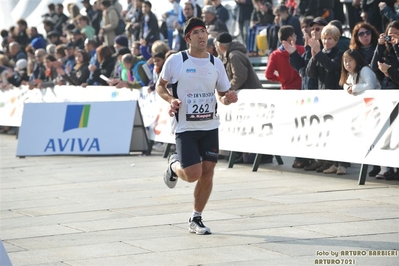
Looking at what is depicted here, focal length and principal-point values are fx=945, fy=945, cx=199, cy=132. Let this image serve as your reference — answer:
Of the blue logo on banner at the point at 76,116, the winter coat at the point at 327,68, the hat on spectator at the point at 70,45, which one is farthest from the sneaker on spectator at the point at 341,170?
the hat on spectator at the point at 70,45

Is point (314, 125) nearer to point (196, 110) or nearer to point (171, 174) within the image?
point (171, 174)

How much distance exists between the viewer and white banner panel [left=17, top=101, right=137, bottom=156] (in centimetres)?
1725

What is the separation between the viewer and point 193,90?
9.17 meters

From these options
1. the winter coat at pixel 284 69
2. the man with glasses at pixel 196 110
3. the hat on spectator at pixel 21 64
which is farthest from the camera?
the hat on spectator at pixel 21 64

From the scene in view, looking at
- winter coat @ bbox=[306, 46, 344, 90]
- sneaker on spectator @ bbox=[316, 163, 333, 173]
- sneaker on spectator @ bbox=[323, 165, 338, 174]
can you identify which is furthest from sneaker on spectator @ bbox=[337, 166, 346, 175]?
winter coat @ bbox=[306, 46, 344, 90]

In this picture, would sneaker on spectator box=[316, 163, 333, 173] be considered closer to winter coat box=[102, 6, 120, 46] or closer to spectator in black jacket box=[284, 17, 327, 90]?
spectator in black jacket box=[284, 17, 327, 90]

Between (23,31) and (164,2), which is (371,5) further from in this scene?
(23,31)

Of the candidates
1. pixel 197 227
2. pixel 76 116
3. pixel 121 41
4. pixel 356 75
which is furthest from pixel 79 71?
pixel 197 227

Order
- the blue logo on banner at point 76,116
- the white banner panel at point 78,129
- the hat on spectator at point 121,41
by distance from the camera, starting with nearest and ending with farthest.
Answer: the white banner panel at point 78,129
the blue logo on banner at point 76,116
the hat on spectator at point 121,41

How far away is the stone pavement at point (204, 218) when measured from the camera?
312 inches

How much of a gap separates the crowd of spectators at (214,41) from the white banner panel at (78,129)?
2.60 ft

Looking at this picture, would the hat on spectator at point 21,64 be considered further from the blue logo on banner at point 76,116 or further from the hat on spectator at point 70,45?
the blue logo on banner at point 76,116

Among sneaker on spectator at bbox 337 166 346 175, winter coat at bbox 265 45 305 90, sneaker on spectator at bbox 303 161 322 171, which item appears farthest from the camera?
winter coat at bbox 265 45 305 90

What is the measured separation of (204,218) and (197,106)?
1.41 m
